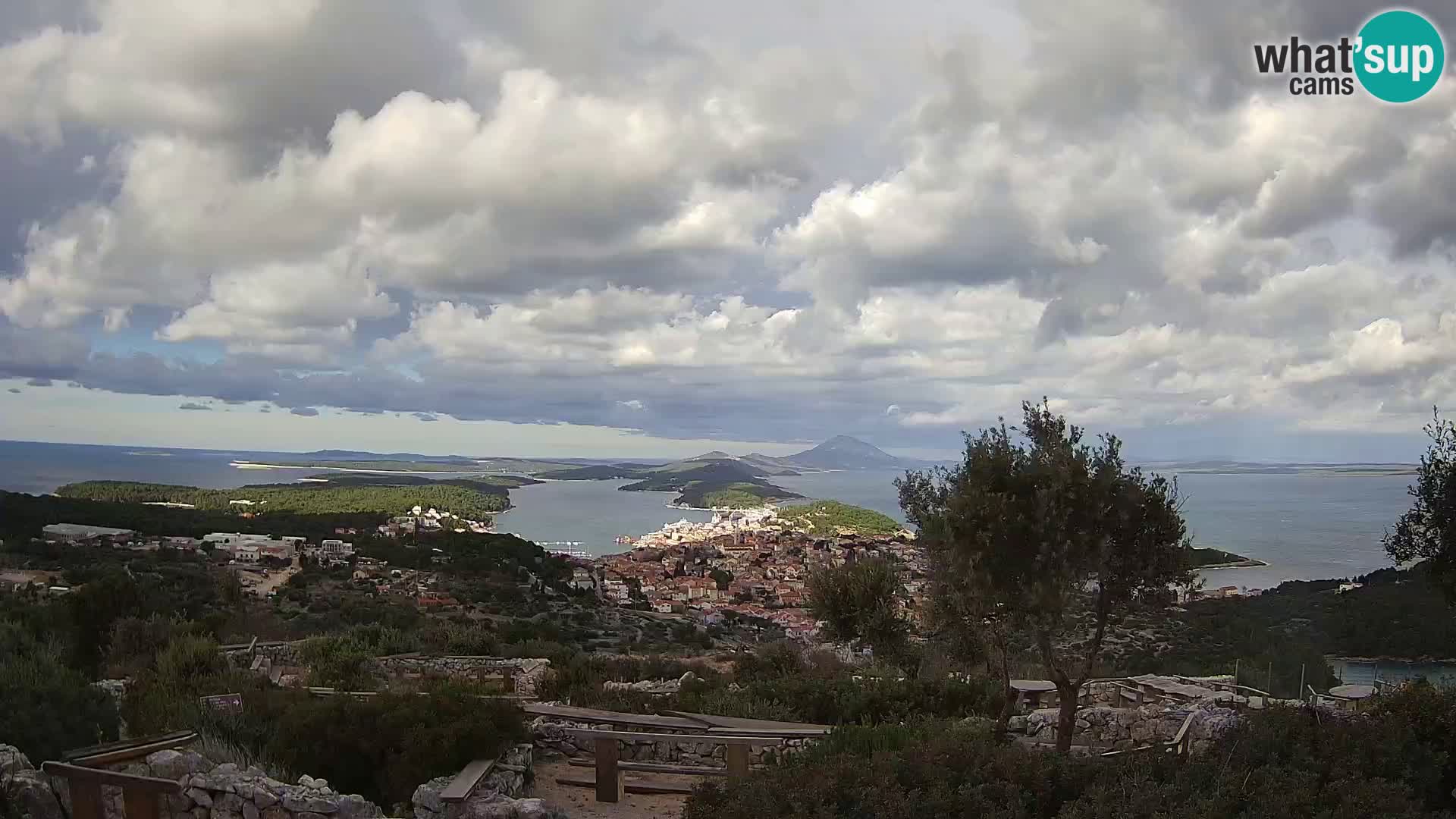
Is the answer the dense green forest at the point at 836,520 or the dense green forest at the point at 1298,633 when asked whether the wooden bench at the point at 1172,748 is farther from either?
the dense green forest at the point at 836,520

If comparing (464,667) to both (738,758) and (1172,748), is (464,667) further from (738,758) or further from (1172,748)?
(1172,748)

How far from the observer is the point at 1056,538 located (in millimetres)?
6262

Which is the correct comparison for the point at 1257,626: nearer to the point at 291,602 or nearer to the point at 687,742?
the point at 687,742

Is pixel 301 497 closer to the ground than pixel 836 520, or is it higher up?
higher up

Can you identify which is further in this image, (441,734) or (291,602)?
(291,602)

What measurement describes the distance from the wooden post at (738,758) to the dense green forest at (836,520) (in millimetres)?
47440

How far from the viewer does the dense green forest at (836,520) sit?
58.5 metres

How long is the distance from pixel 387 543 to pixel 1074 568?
109 feet

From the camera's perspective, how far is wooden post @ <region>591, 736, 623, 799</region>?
7.13m

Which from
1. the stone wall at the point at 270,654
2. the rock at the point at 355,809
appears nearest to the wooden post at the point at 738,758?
the rock at the point at 355,809

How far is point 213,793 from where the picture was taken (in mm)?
5711

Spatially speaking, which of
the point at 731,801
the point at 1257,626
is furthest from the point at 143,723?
the point at 1257,626

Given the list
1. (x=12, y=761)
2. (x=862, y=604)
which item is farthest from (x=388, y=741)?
(x=862, y=604)

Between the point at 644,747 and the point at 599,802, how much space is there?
1.37 m
